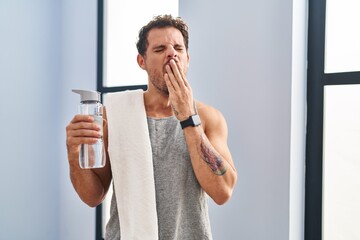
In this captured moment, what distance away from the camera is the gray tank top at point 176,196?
0.88m

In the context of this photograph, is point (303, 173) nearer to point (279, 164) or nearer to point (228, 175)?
point (279, 164)

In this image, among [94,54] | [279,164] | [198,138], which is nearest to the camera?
[198,138]

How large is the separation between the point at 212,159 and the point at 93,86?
46.7 inches

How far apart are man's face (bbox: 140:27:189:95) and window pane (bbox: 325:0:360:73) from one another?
52 cm

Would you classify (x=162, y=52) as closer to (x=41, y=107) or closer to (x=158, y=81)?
(x=158, y=81)

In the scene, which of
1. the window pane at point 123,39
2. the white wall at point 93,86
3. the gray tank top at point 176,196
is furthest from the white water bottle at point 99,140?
the window pane at point 123,39

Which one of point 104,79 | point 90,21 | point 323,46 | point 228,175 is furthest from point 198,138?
point 90,21

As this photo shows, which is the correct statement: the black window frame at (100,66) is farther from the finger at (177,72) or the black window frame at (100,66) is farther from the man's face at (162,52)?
the finger at (177,72)

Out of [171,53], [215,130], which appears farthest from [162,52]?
[215,130]

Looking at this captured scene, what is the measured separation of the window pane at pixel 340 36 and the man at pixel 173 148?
0.48m

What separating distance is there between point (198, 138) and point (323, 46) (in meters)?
0.59

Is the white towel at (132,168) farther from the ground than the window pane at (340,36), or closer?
closer

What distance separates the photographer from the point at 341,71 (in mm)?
1107

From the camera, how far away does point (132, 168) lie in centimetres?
89
